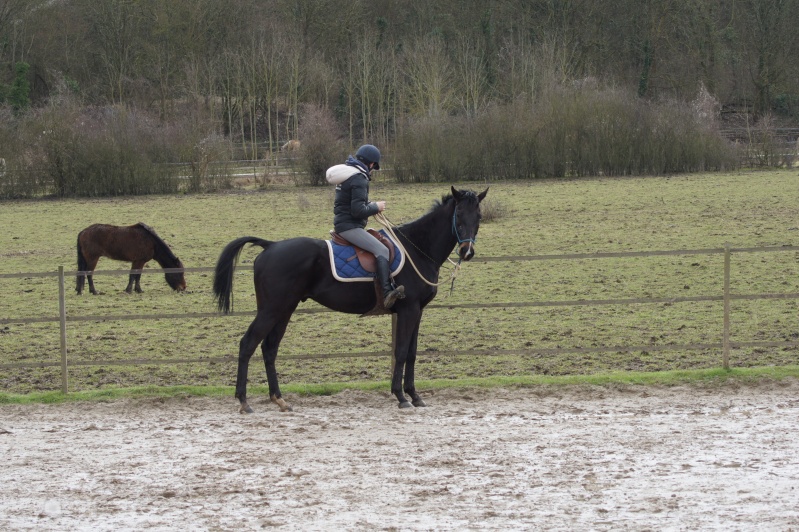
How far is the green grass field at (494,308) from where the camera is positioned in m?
10.2

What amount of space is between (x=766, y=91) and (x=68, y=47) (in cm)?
3977

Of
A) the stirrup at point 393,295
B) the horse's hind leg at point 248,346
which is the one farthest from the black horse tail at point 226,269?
the stirrup at point 393,295

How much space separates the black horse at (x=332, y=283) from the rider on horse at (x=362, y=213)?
24cm

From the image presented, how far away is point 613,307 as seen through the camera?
1326 centimetres

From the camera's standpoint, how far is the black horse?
27.9 feet

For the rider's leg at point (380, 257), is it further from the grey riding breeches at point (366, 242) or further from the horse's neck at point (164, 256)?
the horse's neck at point (164, 256)

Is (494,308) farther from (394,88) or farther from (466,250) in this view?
(394,88)

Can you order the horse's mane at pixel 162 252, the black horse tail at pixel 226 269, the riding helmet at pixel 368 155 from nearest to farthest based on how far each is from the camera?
the riding helmet at pixel 368 155, the black horse tail at pixel 226 269, the horse's mane at pixel 162 252

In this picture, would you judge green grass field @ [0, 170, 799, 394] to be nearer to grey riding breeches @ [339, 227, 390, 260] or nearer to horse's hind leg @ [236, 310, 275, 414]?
horse's hind leg @ [236, 310, 275, 414]

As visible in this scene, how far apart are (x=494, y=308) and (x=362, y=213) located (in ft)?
18.3

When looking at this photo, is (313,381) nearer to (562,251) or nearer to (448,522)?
(448,522)

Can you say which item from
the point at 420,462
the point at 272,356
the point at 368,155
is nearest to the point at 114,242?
the point at 272,356

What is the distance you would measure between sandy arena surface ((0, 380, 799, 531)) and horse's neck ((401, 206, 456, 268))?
4.28 feet

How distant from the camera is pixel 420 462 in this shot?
691cm
